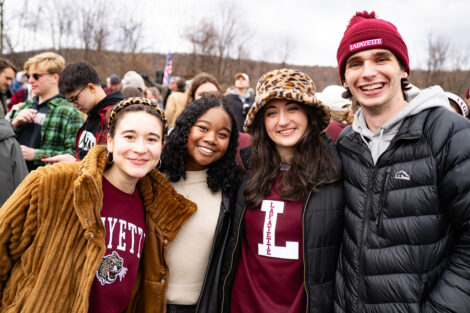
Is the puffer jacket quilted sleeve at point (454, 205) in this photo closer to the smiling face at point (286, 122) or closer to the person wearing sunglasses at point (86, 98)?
the smiling face at point (286, 122)

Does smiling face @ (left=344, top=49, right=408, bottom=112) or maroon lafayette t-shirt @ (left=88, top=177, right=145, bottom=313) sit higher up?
smiling face @ (left=344, top=49, right=408, bottom=112)

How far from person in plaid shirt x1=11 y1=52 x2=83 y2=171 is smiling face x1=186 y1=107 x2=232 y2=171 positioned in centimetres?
219

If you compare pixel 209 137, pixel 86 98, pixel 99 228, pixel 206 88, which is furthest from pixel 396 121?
pixel 206 88

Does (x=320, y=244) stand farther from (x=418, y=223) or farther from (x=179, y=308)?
(x=179, y=308)

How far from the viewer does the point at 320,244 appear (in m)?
2.00

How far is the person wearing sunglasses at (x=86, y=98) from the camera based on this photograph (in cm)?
357

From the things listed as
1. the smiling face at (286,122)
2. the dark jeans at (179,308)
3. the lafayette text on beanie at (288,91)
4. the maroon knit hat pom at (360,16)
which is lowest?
the dark jeans at (179,308)

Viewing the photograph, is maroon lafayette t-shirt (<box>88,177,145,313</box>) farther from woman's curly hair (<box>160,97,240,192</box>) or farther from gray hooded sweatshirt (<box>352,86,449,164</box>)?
gray hooded sweatshirt (<box>352,86,449,164</box>)

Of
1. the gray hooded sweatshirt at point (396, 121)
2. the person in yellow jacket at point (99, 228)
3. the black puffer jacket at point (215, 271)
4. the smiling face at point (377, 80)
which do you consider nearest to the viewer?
the person in yellow jacket at point (99, 228)

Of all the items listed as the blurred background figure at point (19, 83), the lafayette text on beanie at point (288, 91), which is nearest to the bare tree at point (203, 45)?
the blurred background figure at point (19, 83)

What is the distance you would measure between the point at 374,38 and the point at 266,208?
125 centimetres

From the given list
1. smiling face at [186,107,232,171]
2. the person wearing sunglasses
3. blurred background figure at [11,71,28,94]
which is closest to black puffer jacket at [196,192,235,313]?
smiling face at [186,107,232,171]

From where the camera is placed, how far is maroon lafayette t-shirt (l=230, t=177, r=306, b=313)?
2025 mm

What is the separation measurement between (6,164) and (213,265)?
181cm
